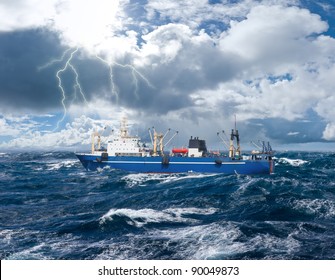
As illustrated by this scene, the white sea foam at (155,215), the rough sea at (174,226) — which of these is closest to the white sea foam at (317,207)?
the rough sea at (174,226)

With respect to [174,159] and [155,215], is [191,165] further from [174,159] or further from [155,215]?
[155,215]

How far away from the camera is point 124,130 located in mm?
87188

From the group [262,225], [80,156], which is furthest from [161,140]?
[262,225]

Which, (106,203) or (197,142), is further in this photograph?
(197,142)

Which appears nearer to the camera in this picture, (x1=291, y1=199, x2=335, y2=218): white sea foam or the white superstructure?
(x1=291, y1=199, x2=335, y2=218): white sea foam

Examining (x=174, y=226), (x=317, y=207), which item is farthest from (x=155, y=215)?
(x=317, y=207)

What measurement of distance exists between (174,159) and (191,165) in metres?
5.01

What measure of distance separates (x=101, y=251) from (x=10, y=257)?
6.11m

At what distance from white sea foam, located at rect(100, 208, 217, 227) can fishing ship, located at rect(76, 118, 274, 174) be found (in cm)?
4387

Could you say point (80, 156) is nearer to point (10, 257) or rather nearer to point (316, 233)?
point (10, 257)

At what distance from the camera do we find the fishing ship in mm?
74875

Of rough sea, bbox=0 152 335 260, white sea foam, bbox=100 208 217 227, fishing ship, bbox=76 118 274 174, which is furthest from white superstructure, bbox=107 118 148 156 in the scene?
white sea foam, bbox=100 208 217 227

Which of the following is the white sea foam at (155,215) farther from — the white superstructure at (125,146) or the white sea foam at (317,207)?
the white superstructure at (125,146)

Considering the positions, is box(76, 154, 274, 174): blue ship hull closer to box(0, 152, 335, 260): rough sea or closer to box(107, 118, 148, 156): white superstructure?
box(107, 118, 148, 156): white superstructure
